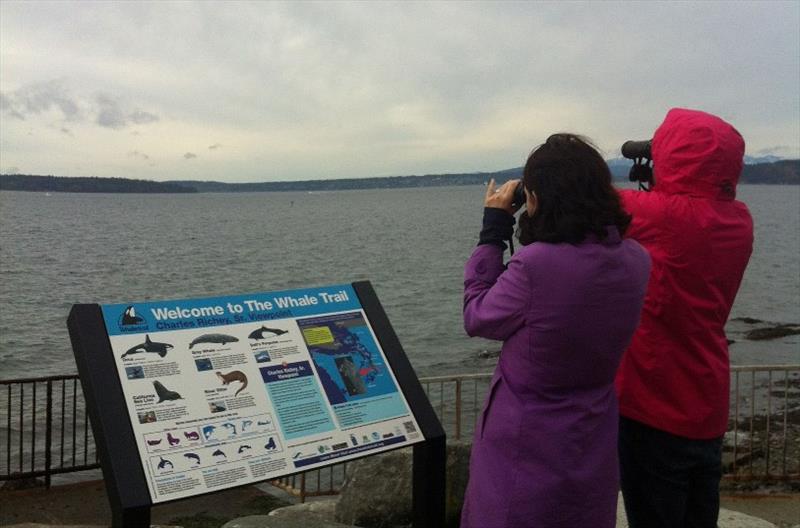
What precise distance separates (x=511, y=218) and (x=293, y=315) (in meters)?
1.40

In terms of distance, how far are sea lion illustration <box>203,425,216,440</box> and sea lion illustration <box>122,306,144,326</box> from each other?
0.60m

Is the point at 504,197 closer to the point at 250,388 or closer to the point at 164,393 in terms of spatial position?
the point at 250,388

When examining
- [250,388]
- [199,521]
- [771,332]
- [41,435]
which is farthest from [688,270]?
[771,332]

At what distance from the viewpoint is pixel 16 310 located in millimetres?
29375

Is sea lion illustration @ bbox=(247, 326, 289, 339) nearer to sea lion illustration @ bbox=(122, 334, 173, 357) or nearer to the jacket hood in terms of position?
sea lion illustration @ bbox=(122, 334, 173, 357)

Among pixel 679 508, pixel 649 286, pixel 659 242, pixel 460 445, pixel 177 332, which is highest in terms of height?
pixel 659 242

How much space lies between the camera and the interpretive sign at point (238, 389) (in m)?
3.11

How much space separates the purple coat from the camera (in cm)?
250

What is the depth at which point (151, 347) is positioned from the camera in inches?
133

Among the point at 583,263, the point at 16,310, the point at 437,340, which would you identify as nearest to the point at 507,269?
the point at 583,263

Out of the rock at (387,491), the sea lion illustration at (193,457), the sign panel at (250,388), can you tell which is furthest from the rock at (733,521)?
the sea lion illustration at (193,457)

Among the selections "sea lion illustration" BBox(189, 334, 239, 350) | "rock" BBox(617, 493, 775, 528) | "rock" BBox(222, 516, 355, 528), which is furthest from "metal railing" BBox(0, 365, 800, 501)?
"sea lion illustration" BBox(189, 334, 239, 350)

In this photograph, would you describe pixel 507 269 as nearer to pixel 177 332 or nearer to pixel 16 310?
pixel 177 332

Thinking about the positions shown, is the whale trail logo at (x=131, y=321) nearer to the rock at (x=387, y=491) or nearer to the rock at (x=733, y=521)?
the rock at (x=387, y=491)
